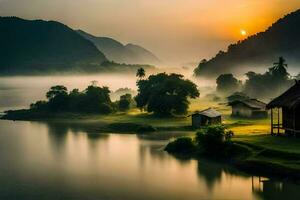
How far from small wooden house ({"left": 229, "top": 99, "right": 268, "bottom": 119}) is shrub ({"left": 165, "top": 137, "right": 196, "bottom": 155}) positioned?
41.5 m

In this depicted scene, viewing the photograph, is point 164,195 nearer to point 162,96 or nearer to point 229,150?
point 229,150

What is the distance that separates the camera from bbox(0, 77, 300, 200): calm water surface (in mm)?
50438

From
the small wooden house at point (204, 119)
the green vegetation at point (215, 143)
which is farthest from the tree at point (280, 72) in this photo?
the green vegetation at point (215, 143)

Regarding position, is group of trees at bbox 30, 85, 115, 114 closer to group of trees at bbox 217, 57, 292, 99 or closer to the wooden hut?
group of trees at bbox 217, 57, 292, 99

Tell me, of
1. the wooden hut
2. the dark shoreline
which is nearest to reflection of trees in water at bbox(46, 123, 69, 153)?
the dark shoreline

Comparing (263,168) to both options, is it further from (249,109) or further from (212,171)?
(249,109)

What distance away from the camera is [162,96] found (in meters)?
122

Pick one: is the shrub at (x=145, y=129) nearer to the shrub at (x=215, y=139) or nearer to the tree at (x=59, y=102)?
the shrub at (x=215, y=139)

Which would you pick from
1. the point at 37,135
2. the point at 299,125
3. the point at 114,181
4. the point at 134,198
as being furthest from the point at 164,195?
the point at 37,135

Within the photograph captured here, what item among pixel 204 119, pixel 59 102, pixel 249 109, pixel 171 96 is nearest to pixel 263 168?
pixel 204 119

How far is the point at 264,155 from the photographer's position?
59.1 meters

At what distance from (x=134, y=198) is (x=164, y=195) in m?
3.14

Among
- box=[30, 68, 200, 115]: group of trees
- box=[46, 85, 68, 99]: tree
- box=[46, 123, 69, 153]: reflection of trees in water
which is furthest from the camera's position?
box=[46, 85, 68, 99]: tree

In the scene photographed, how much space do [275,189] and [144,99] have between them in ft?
266
